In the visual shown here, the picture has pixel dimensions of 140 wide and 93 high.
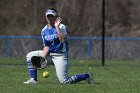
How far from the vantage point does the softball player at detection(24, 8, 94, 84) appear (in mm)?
11633

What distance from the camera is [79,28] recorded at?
2931cm

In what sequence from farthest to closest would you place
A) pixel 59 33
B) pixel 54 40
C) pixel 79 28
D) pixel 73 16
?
pixel 73 16
pixel 79 28
pixel 54 40
pixel 59 33

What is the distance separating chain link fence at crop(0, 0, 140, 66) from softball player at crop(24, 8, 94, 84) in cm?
925

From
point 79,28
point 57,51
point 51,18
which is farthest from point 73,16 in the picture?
point 51,18

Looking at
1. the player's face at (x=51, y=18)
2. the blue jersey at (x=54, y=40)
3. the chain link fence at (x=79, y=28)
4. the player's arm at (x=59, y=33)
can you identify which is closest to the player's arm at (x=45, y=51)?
the blue jersey at (x=54, y=40)

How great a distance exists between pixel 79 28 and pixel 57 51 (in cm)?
1748

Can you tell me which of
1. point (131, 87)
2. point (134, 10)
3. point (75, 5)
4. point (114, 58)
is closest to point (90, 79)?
point (131, 87)

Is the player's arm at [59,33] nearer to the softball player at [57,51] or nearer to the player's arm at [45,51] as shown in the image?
the softball player at [57,51]

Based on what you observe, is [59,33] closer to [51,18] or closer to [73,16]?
[51,18]

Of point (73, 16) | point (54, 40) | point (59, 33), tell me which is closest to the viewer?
point (59, 33)

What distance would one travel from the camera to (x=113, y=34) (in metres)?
31.3

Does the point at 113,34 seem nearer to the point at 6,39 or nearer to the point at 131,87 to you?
the point at 6,39

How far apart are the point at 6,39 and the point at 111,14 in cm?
739

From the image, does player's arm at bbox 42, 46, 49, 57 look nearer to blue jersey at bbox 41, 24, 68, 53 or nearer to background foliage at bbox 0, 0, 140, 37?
blue jersey at bbox 41, 24, 68, 53
